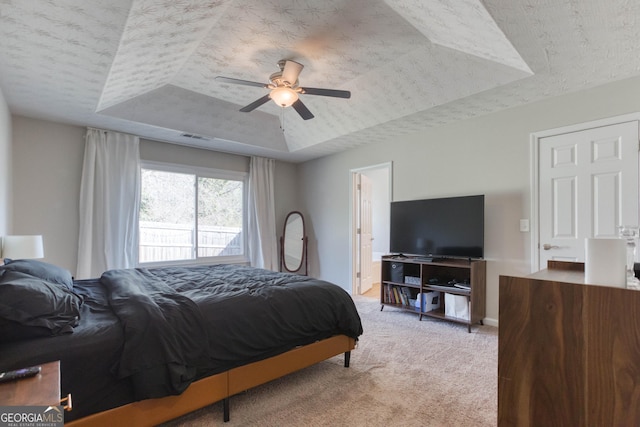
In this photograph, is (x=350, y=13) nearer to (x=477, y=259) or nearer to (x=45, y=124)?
(x=477, y=259)

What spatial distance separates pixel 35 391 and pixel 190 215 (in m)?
4.21

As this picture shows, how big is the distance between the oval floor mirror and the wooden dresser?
491 centimetres

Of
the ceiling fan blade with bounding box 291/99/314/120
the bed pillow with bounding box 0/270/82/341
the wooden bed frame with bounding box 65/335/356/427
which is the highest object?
the ceiling fan blade with bounding box 291/99/314/120

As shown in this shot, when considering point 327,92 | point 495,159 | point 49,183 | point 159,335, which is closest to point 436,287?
point 495,159

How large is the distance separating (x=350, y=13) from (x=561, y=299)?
2.42 metres

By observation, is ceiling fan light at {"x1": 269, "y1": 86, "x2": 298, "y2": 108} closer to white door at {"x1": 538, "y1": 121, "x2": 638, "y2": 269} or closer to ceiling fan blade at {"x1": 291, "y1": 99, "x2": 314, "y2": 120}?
ceiling fan blade at {"x1": 291, "y1": 99, "x2": 314, "y2": 120}

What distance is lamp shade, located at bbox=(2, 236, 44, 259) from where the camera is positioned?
8.82 feet

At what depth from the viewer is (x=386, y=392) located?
2189 millimetres

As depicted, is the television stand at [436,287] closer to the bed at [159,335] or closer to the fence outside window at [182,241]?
the bed at [159,335]

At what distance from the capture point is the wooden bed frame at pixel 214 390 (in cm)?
153

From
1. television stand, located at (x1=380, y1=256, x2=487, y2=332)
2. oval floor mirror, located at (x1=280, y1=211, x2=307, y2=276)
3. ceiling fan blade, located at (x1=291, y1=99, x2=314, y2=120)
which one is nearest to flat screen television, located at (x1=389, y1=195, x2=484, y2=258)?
television stand, located at (x1=380, y1=256, x2=487, y2=332)

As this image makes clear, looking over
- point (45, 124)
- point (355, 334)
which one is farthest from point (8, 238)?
point (355, 334)

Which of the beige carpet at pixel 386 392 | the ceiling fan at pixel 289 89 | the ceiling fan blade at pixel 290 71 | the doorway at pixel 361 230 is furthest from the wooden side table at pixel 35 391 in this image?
the doorway at pixel 361 230

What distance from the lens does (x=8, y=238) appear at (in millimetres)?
2709
